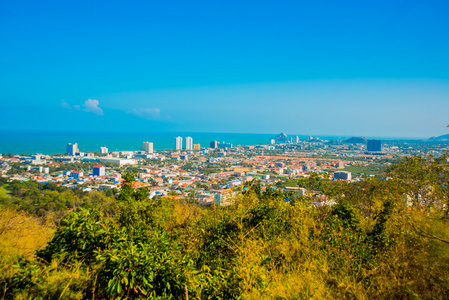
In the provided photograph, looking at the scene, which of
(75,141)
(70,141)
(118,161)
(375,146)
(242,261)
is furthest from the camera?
(75,141)

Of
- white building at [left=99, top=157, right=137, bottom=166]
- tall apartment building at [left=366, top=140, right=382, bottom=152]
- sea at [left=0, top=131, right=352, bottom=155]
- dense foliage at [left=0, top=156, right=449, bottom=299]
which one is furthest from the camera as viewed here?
sea at [left=0, top=131, right=352, bottom=155]

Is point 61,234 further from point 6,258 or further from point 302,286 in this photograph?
point 302,286

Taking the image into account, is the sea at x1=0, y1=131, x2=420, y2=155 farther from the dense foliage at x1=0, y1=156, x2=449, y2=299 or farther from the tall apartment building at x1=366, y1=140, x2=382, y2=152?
the dense foliage at x1=0, y1=156, x2=449, y2=299

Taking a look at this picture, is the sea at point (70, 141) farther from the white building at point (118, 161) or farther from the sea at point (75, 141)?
the white building at point (118, 161)

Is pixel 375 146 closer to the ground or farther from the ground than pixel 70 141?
farther from the ground

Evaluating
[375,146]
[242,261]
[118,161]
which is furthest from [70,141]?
[242,261]

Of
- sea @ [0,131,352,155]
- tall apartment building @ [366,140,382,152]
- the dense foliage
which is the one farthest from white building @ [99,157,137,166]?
tall apartment building @ [366,140,382,152]

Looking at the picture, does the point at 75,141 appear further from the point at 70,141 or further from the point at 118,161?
the point at 118,161

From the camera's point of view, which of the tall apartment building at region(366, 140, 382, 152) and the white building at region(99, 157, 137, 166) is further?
the tall apartment building at region(366, 140, 382, 152)

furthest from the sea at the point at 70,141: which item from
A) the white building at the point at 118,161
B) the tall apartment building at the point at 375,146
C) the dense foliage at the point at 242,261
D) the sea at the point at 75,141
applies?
the dense foliage at the point at 242,261

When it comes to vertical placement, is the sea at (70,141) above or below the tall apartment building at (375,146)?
below

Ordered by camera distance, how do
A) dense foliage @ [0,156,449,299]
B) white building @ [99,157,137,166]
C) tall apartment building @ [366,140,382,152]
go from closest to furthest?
dense foliage @ [0,156,449,299]
white building @ [99,157,137,166]
tall apartment building @ [366,140,382,152]

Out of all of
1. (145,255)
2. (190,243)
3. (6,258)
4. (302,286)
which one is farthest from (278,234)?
(6,258)
